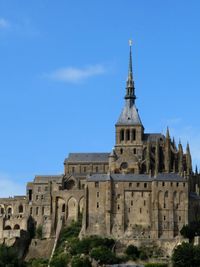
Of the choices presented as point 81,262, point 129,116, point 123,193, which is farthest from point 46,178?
point 81,262

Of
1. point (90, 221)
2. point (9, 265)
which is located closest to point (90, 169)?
point (90, 221)

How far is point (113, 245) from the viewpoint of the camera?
129 metres

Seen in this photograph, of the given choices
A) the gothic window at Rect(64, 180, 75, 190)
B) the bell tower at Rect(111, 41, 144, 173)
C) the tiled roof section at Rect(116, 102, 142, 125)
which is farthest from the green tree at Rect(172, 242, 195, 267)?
the tiled roof section at Rect(116, 102, 142, 125)

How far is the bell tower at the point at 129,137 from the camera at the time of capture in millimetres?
139625

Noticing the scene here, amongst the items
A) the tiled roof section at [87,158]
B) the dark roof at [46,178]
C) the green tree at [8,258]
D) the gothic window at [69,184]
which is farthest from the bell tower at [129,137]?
the green tree at [8,258]

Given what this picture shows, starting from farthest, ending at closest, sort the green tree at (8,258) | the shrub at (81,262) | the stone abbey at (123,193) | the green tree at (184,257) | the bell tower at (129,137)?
the bell tower at (129,137)
the stone abbey at (123,193)
the green tree at (8,258)
the shrub at (81,262)
the green tree at (184,257)

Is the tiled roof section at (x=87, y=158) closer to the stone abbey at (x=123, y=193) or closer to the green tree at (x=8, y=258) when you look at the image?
the stone abbey at (x=123, y=193)

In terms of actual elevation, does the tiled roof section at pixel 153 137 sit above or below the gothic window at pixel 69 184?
above

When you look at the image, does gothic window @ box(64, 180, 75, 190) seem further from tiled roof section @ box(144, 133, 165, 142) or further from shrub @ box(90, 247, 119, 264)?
shrub @ box(90, 247, 119, 264)

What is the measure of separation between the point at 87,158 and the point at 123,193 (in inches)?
608

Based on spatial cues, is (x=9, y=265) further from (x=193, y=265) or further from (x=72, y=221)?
(x=193, y=265)

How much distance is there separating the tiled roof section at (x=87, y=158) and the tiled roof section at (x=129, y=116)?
18.0ft

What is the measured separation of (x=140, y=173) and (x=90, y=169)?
9357mm

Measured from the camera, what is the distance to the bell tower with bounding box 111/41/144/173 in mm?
139625
